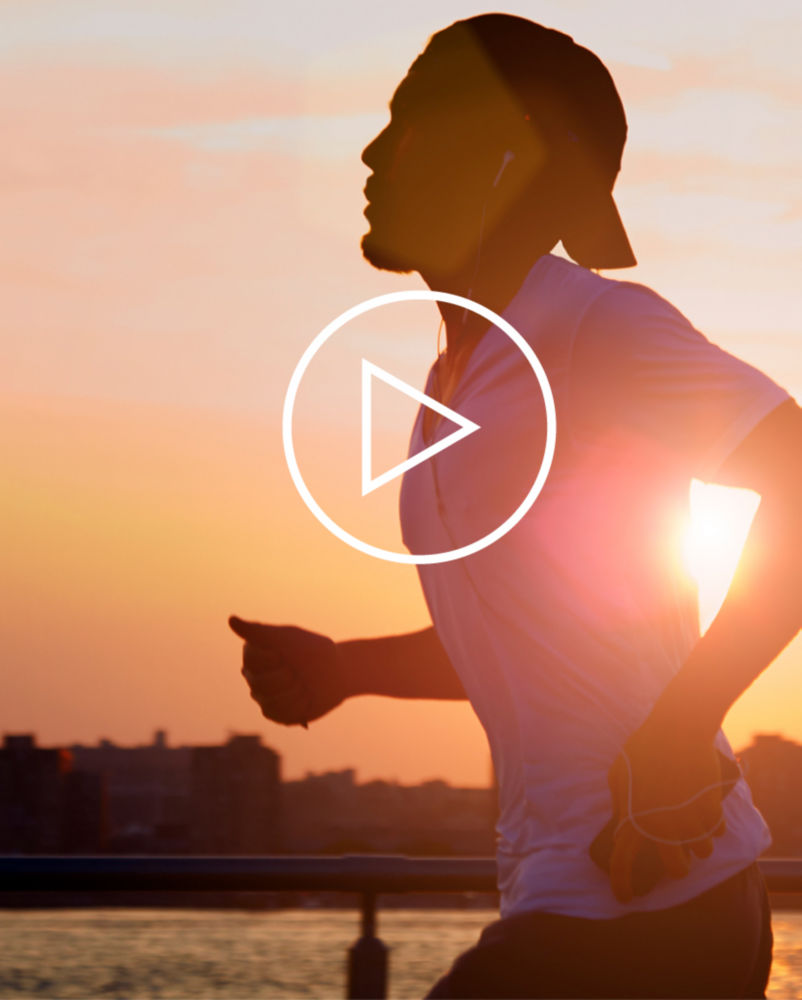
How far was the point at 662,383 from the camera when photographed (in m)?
1.74

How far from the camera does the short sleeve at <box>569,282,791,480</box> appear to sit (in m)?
1.69

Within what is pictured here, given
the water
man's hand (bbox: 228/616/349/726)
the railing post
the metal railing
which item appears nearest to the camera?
man's hand (bbox: 228/616/349/726)

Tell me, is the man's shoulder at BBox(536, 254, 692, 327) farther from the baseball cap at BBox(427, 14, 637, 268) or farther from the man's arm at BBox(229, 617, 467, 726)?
the man's arm at BBox(229, 617, 467, 726)

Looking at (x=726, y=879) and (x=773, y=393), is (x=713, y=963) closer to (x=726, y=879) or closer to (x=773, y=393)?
(x=726, y=879)

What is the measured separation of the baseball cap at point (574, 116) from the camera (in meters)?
2.02

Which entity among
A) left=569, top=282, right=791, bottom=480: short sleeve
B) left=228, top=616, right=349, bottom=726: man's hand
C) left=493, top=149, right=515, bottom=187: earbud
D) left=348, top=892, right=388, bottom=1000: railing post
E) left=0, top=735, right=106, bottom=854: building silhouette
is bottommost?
left=0, top=735, right=106, bottom=854: building silhouette

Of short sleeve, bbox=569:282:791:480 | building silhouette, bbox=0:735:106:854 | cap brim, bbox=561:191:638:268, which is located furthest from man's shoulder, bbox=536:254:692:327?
building silhouette, bbox=0:735:106:854

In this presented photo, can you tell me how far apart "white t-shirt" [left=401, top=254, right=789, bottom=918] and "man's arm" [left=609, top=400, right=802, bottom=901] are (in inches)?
4.4

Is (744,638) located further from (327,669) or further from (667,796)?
(327,669)

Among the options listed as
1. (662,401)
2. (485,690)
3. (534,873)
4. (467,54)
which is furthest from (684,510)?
(467,54)

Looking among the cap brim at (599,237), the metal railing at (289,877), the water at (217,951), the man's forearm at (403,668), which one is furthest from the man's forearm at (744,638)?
the metal railing at (289,877)

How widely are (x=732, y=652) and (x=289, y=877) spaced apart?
1517mm

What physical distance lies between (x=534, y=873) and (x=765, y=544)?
0.53 m

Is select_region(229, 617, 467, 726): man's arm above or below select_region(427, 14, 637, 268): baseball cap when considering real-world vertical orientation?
below
